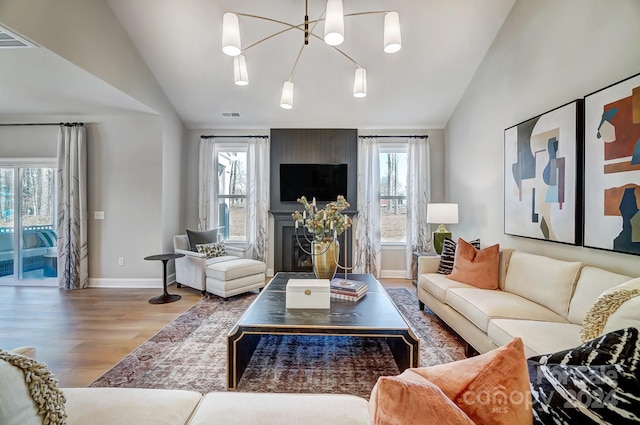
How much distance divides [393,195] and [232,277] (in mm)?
3105

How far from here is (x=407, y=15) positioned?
331 centimetres

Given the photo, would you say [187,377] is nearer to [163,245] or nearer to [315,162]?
[163,245]

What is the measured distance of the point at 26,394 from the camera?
0.71 m

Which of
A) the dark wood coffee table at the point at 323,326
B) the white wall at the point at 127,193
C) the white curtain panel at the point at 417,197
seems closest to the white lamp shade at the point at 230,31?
the dark wood coffee table at the point at 323,326

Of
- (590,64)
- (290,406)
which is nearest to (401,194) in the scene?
(590,64)

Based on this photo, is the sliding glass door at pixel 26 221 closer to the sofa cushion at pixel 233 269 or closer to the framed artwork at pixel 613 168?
the sofa cushion at pixel 233 269

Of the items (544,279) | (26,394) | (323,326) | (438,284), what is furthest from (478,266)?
(26,394)

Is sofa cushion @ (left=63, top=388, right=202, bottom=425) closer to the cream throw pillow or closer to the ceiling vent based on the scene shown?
the cream throw pillow

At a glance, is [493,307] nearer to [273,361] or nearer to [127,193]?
[273,361]

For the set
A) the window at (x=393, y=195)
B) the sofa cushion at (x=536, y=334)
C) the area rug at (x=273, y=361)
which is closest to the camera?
the sofa cushion at (x=536, y=334)

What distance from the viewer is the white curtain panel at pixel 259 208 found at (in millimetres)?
5000

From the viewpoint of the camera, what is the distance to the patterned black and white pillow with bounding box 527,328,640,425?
64 centimetres

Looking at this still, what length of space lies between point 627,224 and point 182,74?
5.09 meters

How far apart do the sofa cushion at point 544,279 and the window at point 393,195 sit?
243 cm
